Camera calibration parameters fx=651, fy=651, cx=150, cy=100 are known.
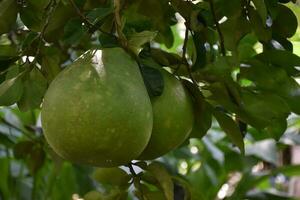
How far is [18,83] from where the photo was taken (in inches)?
26.9

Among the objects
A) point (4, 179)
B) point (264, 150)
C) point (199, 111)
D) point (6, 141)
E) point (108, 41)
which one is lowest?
point (264, 150)

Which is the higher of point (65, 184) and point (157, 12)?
point (157, 12)

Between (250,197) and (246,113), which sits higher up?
(246,113)

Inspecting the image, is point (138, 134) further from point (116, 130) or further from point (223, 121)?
point (223, 121)

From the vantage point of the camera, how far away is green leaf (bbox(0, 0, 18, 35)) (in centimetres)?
72

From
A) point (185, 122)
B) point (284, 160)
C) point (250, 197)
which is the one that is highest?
point (185, 122)

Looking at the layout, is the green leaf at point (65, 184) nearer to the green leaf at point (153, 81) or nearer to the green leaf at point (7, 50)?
the green leaf at point (7, 50)

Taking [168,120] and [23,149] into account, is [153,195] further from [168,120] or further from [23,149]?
[23,149]

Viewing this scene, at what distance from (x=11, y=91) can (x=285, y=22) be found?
1.14 ft

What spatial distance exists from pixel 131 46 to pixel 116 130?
0.12 metres

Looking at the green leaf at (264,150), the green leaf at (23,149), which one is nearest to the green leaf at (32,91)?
the green leaf at (23,149)

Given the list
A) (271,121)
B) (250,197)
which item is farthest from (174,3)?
(250,197)

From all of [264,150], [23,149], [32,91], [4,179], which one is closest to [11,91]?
[32,91]

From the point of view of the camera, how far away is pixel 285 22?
802 millimetres
